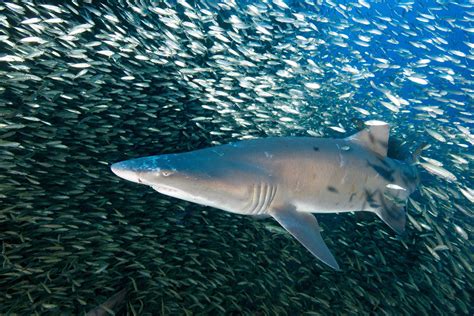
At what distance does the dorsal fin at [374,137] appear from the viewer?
4953mm

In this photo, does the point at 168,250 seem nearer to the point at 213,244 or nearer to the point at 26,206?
the point at 213,244

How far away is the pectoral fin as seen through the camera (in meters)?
3.20

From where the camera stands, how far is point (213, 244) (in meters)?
5.33

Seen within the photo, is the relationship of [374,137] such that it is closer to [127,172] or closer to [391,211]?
[391,211]

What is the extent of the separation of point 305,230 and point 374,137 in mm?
2351

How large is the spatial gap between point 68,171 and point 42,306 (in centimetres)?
203

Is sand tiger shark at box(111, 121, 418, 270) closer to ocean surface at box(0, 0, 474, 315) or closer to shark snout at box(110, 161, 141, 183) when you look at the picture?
shark snout at box(110, 161, 141, 183)

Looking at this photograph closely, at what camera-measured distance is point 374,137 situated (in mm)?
4977

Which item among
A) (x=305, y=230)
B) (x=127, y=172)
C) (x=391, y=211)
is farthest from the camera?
(x=391, y=211)

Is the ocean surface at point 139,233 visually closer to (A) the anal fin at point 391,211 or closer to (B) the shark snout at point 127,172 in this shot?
(A) the anal fin at point 391,211

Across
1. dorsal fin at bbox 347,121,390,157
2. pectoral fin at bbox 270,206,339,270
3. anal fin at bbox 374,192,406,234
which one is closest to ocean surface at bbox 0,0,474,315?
anal fin at bbox 374,192,406,234

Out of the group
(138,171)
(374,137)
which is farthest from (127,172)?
(374,137)

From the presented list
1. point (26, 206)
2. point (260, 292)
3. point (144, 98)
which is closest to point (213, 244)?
point (260, 292)

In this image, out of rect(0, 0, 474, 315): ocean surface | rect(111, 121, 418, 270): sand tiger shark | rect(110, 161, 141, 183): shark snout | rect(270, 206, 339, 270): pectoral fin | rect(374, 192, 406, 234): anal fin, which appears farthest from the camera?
rect(374, 192, 406, 234): anal fin
